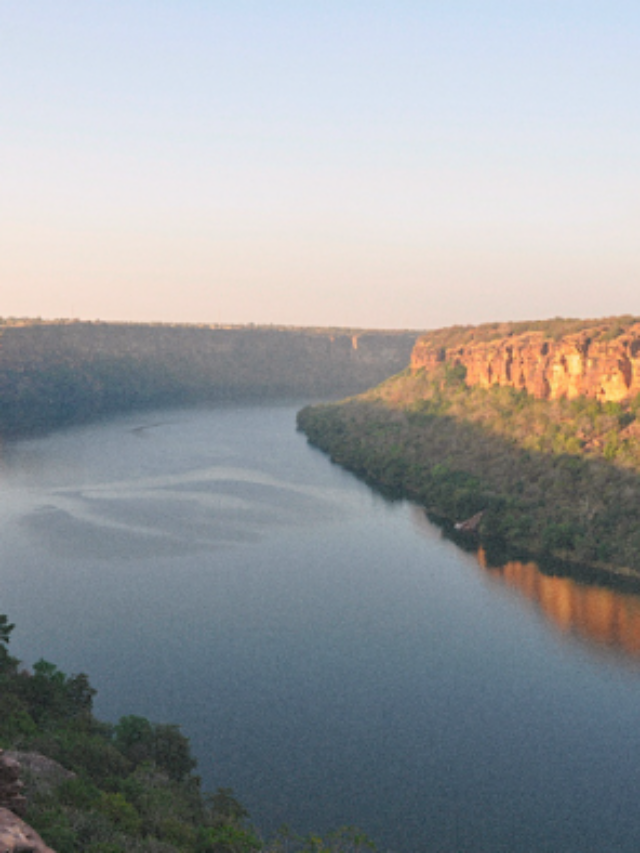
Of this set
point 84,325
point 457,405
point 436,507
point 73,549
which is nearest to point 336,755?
point 73,549

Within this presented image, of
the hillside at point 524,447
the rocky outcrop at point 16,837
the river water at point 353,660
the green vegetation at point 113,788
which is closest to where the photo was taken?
the rocky outcrop at point 16,837

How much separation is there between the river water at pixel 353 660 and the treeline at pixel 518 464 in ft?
14.5

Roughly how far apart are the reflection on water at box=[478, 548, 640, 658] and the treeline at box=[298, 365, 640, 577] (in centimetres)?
402

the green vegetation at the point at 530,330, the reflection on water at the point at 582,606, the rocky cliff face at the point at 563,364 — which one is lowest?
the reflection on water at the point at 582,606

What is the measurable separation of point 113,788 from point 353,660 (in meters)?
17.3

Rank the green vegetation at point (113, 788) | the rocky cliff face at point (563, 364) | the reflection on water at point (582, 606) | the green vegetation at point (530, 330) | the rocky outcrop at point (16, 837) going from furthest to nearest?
1. the green vegetation at point (530, 330)
2. the rocky cliff face at point (563, 364)
3. the reflection on water at point (582, 606)
4. the green vegetation at point (113, 788)
5. the rocky outcrop at point (16, 837)

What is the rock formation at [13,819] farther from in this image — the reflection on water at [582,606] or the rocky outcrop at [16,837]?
the reflection on water at [582,606]

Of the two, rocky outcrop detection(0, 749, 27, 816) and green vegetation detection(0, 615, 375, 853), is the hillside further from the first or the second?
rocky outcrop detection(0, 749, 27, 816)

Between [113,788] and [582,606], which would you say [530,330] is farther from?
[113,788]

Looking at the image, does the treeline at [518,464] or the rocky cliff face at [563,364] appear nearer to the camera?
the treeline at [518,464]

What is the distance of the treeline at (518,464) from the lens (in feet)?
174

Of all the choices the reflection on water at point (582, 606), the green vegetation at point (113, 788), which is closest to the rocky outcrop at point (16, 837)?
the green vegetation at point (113, 788)

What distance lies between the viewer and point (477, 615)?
43312mm

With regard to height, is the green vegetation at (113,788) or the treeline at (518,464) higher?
the treeline at (518,464)
